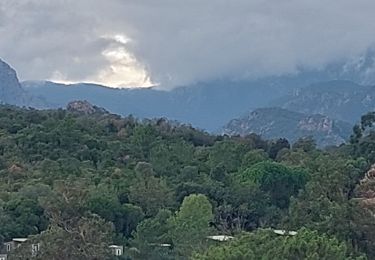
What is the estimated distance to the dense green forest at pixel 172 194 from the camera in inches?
1460

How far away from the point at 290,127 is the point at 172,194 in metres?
119

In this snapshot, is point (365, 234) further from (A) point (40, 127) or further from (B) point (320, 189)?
(A) point (40, 127)

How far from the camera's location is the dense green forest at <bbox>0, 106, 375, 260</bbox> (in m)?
37.1

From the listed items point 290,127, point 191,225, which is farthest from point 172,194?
point 290,127

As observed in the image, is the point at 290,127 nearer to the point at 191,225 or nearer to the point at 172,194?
the point at 172,194

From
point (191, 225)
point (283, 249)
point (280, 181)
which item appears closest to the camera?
point (283, 249)

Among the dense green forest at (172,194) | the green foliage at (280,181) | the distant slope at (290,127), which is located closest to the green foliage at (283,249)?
the dense green forest at (172,194)

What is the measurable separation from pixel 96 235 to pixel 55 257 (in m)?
2.20

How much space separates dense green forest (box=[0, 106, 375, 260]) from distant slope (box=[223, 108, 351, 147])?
7740 cm

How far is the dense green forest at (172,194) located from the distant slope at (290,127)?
7740cm

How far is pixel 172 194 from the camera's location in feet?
177

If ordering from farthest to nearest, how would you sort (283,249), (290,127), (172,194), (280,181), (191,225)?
1. (290,127)
2. (280,181)
3. (172,194)
4. (191,225)
5. (283,249)

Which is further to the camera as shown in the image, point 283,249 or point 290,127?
point 290,127

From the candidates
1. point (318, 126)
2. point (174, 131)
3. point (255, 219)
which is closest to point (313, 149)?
point (174, 131)
